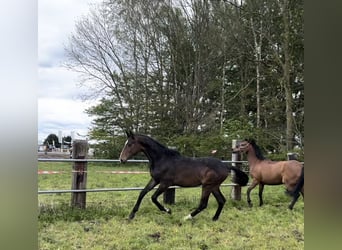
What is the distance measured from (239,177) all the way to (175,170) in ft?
1.21

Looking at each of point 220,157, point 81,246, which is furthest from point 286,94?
point 81,246

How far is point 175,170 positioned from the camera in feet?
6.34

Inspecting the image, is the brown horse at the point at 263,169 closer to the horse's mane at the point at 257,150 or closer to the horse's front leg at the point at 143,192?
the horse's mane at the point at 257,150

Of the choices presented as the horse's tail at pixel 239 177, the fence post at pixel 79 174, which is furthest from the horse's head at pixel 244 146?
the fence post at pixel 79 174

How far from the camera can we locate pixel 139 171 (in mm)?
1882

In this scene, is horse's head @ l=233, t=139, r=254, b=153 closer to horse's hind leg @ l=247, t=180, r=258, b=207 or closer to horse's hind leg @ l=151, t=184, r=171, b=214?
horse's hind leg @ l=247, t=180, r=258, b=207

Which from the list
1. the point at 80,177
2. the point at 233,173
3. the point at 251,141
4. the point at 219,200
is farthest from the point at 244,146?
the point at 80,177

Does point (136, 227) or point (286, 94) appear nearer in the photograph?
point (136, 227)

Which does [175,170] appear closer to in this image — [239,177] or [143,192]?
[143,192]

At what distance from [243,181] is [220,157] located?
19 centimetres

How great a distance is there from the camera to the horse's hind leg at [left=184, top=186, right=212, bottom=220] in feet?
6.30
